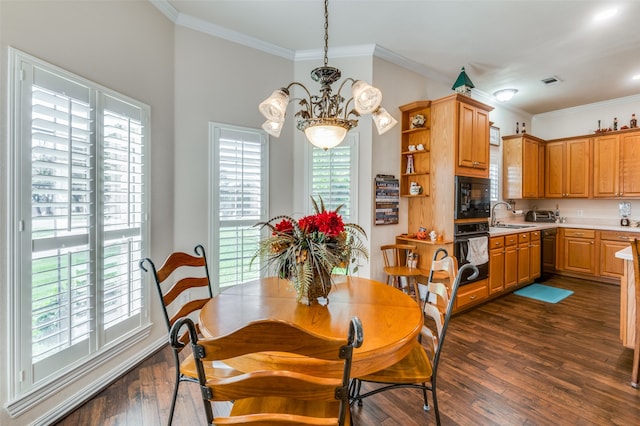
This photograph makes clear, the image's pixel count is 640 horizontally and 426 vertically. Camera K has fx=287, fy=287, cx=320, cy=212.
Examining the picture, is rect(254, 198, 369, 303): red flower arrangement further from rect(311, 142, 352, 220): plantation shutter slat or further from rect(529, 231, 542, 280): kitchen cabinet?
rect(529, 231, 542, 280): kitchen cabinet

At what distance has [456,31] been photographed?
295 cm

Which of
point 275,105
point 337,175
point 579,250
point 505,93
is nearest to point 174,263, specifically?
point 275,105

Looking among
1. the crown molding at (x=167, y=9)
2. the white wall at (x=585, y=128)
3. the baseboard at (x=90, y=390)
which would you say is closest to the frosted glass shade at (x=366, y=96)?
the crown molding at (x=167, y=9)

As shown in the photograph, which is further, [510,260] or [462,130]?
[510,260]

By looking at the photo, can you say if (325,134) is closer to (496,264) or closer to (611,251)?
(496,264)

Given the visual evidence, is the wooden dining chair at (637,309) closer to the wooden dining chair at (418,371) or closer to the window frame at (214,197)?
the wooden dining chair at (418,371)

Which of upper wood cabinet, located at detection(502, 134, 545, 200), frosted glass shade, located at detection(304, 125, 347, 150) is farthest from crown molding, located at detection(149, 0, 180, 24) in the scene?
upper wood cabinet, located at detection(502, 134, 545, 200)

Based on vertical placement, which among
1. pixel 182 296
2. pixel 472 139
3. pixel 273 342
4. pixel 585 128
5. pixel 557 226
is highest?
pixel 585 128

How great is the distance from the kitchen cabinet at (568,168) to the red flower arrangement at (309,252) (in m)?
5.66

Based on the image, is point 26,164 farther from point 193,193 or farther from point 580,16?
point 580,16

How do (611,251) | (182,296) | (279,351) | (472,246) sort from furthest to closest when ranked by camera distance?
1. (611,251)
2. (472,246)
3. (182,296)
4. (279,351)

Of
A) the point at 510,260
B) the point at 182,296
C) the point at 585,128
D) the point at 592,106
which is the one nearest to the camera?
the point at 182,296

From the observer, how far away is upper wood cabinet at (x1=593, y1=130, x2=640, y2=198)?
4500 millimetres

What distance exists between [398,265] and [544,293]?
2.49 metres
